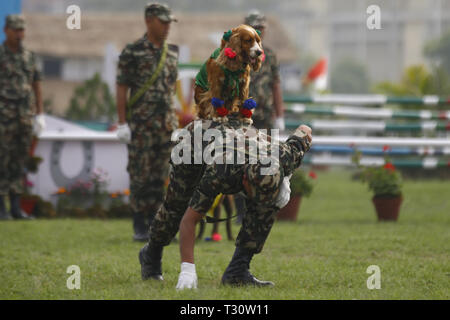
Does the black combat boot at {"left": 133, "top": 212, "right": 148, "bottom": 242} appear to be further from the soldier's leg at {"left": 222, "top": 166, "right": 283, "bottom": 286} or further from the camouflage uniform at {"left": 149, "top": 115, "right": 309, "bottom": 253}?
the soldier's leg at {"left": 222, "top": 166, "right": 283, "bottom": 286}

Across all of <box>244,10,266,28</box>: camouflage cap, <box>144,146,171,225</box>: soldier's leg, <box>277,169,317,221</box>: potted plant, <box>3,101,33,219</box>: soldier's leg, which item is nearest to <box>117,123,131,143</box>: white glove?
<box>144,146,171,225</box>: soldier's leg

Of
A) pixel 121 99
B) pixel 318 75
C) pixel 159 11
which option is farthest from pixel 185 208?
pixel 318 75

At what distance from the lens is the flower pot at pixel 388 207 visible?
1055cm

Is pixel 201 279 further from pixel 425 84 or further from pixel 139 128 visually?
pixel 425 84

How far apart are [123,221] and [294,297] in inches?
227

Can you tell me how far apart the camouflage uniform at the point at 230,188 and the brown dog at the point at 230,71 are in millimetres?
98

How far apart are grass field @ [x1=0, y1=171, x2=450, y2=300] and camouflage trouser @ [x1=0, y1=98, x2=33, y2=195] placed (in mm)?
633

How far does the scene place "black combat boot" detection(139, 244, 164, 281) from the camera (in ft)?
19.6

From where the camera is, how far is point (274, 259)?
7246 millimetres

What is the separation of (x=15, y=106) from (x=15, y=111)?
→ 0.06 metres

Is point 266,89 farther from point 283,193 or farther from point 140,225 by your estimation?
point 283,193

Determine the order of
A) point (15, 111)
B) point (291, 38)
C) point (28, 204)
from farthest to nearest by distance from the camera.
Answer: point (291, 38)
point (28, 204)
point (15, 111)

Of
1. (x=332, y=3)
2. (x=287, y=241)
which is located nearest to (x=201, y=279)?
(x=287, y=241)

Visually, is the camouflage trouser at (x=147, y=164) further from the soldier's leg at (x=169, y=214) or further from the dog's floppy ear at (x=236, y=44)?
the dog's floppy ear at (x=236, y=44)
